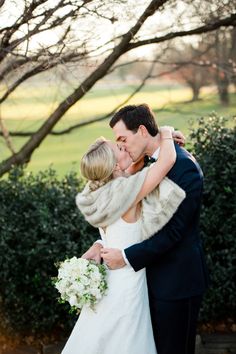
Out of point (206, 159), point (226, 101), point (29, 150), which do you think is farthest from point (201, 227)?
point (226, 101)

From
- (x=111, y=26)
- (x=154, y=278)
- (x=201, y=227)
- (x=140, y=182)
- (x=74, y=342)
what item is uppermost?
(x=111, y=26)

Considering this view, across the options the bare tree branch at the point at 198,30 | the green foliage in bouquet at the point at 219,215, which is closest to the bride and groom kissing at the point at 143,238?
the green foliage in bouquet at the point at 219,215

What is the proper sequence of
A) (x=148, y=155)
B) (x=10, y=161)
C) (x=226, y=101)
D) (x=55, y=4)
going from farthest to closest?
1. (x=226, y=101)
2. (x=10, y=161)
3. (x=55, y=4)
4. (x=148, y=155)

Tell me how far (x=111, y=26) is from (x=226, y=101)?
71.3 ft

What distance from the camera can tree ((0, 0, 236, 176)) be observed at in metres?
4.59

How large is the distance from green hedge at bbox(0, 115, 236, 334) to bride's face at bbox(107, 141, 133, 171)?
1.98 meters

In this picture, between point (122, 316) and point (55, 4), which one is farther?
point (55, 4)

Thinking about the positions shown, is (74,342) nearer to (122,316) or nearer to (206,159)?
(122,316)

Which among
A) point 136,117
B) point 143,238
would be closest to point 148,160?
point 136,117

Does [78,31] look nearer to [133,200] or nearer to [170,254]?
[133,200]

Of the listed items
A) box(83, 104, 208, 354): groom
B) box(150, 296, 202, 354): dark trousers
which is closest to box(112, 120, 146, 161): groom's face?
box(83, 104, 208, 354): groom

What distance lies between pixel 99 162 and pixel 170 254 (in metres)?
0.61

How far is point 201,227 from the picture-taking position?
565cm

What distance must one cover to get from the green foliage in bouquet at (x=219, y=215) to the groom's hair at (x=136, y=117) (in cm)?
206
